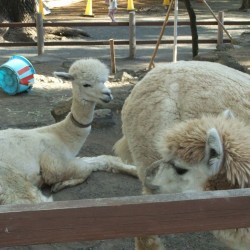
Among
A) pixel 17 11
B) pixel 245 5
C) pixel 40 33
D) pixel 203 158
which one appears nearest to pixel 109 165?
pixel 203 158

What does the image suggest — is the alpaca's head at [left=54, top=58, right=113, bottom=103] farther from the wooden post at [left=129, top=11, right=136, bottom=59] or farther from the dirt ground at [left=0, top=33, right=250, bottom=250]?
the wooden post at [left=129, top=11, right=136, bottom=59]

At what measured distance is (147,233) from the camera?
184 cm

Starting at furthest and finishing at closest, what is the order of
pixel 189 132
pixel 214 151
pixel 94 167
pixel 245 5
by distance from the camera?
pixel 245 5
pixel 94 167
pixel 189 132
pixel 214 151

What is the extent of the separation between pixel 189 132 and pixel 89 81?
2.54 meters

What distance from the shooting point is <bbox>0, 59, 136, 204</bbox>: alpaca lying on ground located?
5.14 metres

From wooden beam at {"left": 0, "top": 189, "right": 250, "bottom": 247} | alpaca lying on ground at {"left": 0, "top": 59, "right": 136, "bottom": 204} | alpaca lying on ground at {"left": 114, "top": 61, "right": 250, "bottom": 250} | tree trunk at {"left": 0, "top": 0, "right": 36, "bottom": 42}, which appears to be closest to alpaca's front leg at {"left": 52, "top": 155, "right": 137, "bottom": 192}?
alpaca lying on ground at {"left": 0, "top": 59, "right": 136, "bottom": 204}

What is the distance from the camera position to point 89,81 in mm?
5445

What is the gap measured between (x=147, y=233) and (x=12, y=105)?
721 centimetres

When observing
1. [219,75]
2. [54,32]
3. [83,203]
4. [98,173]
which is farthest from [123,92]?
[54,32]

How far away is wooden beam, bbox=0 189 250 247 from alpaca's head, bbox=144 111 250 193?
37.1 inches

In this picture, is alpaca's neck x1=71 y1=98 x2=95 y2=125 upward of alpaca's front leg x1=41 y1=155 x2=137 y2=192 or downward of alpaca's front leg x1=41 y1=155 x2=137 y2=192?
upward

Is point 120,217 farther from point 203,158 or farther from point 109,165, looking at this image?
point 109,165

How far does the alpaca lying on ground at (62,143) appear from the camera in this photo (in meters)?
5.14

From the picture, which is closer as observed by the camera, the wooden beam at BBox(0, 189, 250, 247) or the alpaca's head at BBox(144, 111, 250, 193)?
the wooden beam at BBox(0, 189, 250, 247)
